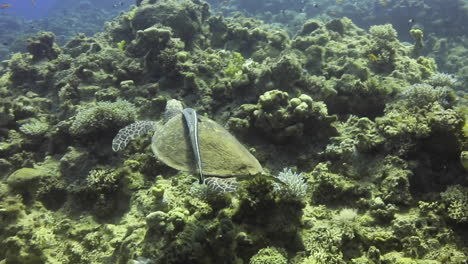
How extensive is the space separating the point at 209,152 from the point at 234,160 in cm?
36

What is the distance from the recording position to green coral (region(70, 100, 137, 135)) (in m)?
6.54

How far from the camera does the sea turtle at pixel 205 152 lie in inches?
144

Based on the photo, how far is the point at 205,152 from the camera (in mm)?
3787

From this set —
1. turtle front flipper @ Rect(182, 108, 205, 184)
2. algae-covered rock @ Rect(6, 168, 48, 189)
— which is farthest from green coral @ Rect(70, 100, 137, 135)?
turtle front flipper @ Rect(182, 108, 205, 184)

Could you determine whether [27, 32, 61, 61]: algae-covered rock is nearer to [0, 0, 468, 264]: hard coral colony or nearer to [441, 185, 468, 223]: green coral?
[0, 0, 468, 264]: hard coral colony

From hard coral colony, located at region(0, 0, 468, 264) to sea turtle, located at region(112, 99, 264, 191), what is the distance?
21 mm

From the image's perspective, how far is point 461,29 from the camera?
66.9 feet

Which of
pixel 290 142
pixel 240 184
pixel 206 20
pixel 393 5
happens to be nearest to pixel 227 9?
pixel 393 5

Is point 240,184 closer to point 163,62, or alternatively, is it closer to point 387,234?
point 387,234

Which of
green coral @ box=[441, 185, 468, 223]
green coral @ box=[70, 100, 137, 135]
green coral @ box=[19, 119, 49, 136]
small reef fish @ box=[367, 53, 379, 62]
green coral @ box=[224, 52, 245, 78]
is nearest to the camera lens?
green coral @ box=[441, 185, 468, 223]

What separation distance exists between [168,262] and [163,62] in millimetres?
6414

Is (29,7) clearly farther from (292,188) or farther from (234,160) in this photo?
(292,188)

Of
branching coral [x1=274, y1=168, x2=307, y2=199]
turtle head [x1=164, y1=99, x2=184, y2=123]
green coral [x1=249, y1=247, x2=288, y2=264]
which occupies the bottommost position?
green coral [x1=249, y1=247, x2=288, y2=264]

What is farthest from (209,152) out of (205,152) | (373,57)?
(373,57)
